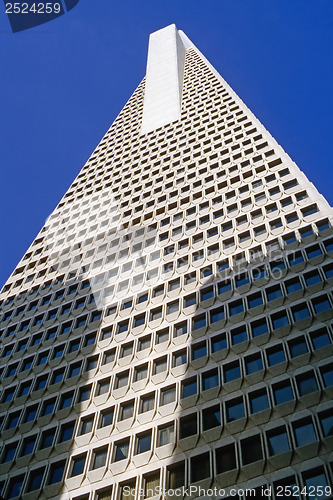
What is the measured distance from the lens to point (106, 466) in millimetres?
28422

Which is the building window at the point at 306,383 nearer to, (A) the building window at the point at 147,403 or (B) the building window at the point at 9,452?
(A) the building window at the point at 147,403

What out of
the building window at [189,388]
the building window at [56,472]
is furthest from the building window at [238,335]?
the building window at [56,472]

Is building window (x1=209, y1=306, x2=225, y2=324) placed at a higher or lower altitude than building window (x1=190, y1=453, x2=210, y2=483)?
higher

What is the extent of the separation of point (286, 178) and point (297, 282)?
13.3m

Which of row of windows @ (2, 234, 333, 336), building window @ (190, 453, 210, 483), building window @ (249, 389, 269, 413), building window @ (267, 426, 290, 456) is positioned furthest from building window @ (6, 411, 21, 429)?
building window @ (267, 426, 290, 456)

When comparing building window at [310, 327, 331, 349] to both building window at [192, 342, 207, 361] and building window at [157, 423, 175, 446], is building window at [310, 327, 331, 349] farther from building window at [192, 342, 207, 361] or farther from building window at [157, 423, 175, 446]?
building window at [157, 423, 175, 446]

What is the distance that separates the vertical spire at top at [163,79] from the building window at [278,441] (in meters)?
53.1

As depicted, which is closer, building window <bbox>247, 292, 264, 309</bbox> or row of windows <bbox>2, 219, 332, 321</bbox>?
building window <bbox>247, 292, 264, 309</bbox>

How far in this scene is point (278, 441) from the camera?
2527cm

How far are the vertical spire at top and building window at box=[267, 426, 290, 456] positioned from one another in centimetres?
5315

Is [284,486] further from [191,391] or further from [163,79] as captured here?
[163,79]

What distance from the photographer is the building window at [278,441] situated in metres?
24.8

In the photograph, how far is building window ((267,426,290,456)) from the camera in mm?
24781

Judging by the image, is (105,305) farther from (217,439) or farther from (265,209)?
(217,439)
